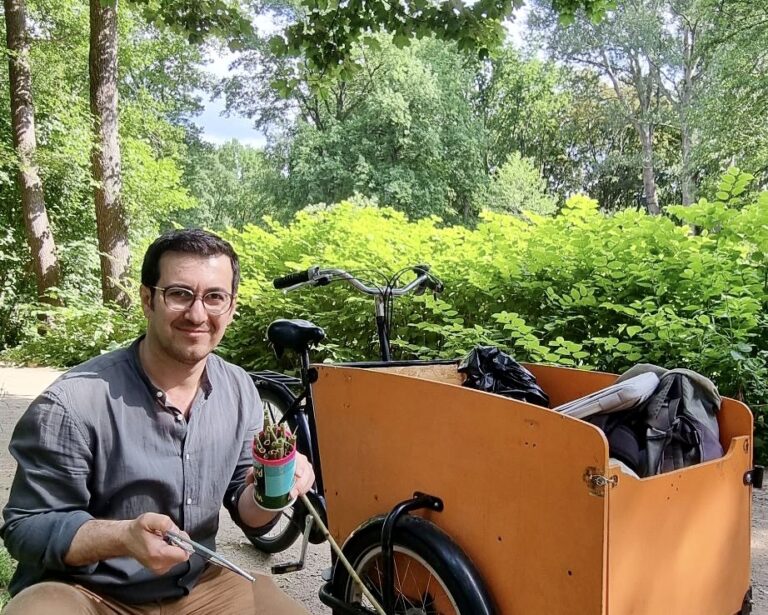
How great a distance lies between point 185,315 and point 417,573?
102 cm

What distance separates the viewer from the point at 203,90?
111ft

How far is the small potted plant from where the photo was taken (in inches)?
53.7

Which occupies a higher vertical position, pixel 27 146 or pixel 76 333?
pixel 27 146

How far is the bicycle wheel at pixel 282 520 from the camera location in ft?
10.1

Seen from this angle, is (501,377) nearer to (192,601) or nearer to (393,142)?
(192,601)

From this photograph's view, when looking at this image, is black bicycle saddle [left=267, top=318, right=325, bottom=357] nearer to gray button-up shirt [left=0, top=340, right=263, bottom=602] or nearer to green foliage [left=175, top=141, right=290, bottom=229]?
gray button-up shirt [left=0, top=340, right=263, bottom=602]

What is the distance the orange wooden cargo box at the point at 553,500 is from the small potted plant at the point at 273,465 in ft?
1.79

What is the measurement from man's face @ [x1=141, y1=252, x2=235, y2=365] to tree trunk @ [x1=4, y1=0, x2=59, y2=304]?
1156 cm

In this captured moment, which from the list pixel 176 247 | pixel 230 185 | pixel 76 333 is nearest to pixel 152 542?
pixel 176 247

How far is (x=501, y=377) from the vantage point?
88.3 inches

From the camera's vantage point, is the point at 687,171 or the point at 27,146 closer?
the point at 27,146

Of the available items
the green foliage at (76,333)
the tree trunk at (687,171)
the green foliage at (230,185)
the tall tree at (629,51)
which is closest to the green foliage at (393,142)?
the green foliage at (230,185)

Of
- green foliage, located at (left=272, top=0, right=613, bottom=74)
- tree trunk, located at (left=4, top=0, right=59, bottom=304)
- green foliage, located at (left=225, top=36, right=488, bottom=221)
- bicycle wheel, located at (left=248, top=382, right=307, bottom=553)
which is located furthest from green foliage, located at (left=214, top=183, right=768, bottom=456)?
green foliage, located at (left=225, top=36, right=488, bottom=221)

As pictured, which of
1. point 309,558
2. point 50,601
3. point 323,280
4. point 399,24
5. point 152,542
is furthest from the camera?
point 399,24
